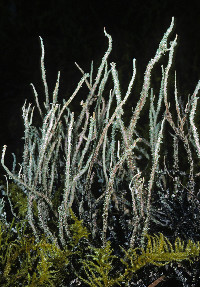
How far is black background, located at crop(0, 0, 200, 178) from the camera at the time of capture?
1.86 metres

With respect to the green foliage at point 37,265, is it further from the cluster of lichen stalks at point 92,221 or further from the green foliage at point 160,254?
the green foliage at point 160,254

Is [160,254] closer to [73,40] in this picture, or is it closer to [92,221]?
[92,221]

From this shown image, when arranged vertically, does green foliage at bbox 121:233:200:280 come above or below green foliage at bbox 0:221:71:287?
below

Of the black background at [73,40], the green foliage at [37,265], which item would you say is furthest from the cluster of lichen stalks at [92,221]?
the black background at [73,40]

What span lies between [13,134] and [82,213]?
1125 millimetres

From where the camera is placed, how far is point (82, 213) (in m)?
0.80

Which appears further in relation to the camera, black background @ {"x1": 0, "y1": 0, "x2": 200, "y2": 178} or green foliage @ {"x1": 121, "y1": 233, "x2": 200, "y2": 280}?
black background @ {"x1": 0, "y1": 0, "x2": 200, "y2": 178}

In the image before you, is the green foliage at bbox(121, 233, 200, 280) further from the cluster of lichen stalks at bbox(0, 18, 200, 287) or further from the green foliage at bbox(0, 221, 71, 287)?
the green foliage at bbox(0, 221, 71, 287)

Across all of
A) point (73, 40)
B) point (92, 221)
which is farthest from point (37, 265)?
point (73, 40)

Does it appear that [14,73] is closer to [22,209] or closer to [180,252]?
[22,209]

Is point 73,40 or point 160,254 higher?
point 73,40

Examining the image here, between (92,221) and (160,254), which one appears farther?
A: (92,221)

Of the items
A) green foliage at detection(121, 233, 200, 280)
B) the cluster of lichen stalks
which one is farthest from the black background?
green foliage at detection(121, 233, 200, 280)

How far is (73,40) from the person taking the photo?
2.04 metres
